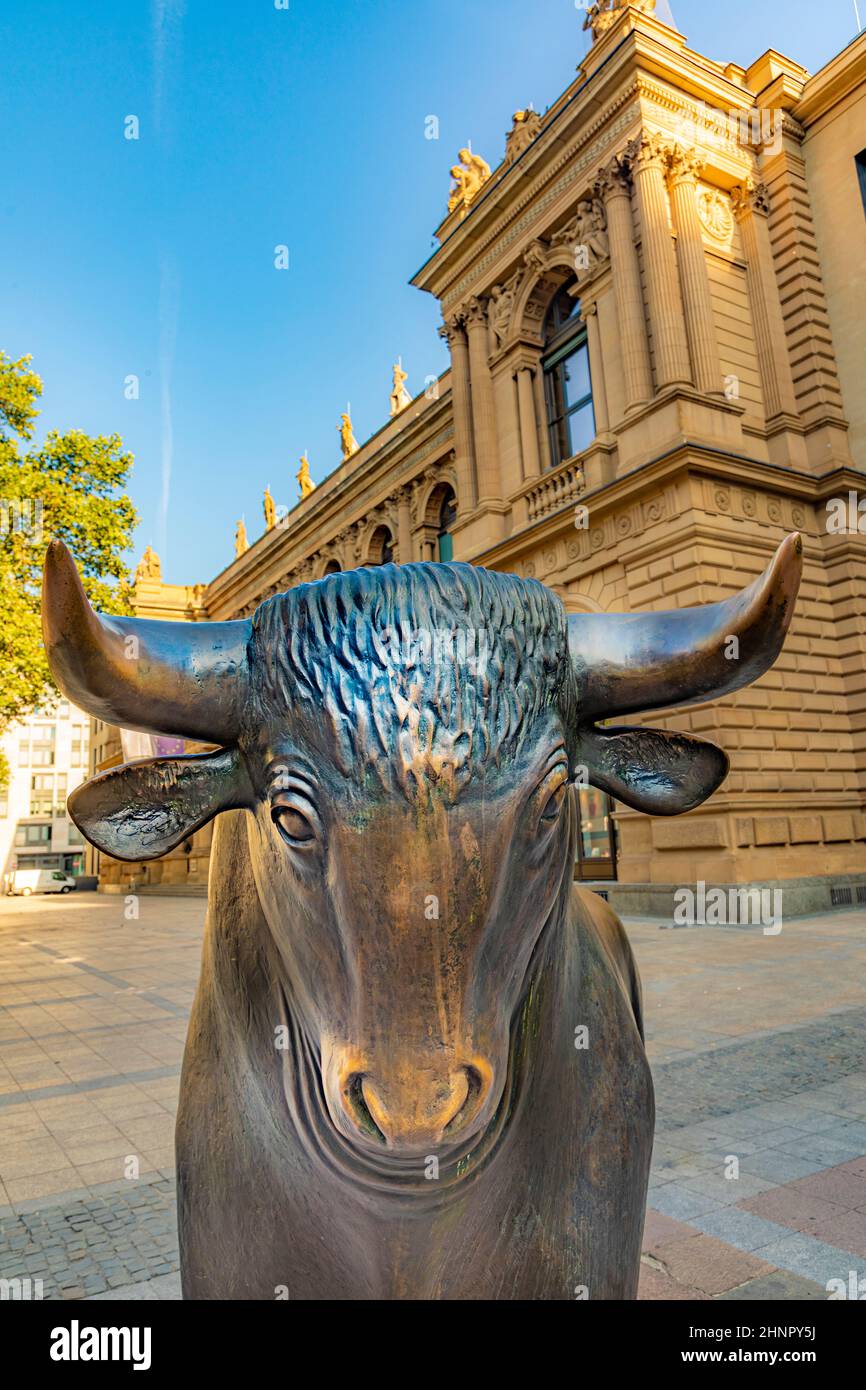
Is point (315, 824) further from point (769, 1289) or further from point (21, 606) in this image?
point (21, 606)

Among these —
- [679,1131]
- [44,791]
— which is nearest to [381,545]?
[679,1131]

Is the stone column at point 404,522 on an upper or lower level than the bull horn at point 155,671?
upper

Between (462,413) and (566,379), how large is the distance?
293 cm

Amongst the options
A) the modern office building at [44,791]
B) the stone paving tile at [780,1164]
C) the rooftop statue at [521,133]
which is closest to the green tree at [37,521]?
the rooftop statue at [521,133]

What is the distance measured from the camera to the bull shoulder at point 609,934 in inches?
68.3

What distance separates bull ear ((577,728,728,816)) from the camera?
153 cm

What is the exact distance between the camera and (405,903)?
104 centimetres

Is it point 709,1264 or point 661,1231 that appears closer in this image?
point 709,1264

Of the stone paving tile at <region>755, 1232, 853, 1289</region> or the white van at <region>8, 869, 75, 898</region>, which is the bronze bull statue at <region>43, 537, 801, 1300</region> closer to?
the stone paving tile at <region>755, 1232, 853, 1289</region>

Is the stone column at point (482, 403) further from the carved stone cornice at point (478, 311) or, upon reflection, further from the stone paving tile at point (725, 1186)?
the stone paving tile at point (725, 1186)

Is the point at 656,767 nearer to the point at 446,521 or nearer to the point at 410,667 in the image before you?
the point at 410,667

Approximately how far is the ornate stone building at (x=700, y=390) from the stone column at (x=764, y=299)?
0.15ft

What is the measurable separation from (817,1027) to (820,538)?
12.6m
